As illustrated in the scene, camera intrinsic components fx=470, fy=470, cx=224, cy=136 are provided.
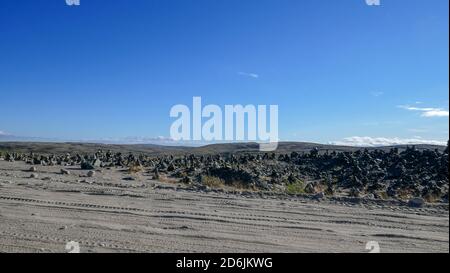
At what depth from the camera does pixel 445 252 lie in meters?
6.19

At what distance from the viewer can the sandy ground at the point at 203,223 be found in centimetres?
641

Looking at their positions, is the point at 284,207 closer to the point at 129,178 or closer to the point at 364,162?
the point at 129,178

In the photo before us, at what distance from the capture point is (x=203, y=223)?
779cm

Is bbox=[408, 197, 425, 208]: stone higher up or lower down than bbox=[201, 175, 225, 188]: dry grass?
lower down

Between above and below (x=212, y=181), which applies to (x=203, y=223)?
below

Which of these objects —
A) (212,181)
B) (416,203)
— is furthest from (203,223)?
(212,181)

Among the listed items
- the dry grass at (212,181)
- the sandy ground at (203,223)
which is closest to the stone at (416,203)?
the sandy ground at (203,223)

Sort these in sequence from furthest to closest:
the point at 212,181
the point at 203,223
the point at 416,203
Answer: the point at 212,181
the point at 416,203
the point at 203,223

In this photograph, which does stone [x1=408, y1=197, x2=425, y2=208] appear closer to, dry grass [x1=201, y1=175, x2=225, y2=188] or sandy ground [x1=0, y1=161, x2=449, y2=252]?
sandy ground [x1=0, y1=161, x2=449, y2=252]

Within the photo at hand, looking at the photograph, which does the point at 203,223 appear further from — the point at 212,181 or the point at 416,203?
the point at 212,181

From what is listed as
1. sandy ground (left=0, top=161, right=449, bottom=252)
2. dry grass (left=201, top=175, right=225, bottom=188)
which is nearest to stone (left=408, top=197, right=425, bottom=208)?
A: sandy ground (left=0, top=161, right=449, bottom=252)

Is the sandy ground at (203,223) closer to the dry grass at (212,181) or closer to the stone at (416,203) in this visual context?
the stone at (416,203)

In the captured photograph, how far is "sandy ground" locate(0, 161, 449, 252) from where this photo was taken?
21.0ft
